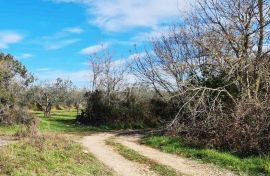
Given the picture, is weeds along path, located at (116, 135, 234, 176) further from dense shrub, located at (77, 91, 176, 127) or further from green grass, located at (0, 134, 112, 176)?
dense shrub, located at (77, 91, 176, 127)

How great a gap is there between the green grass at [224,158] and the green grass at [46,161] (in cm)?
395

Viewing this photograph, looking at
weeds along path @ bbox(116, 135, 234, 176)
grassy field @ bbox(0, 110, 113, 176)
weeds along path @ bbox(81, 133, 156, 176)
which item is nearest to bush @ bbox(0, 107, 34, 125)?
weeds along path @ bbox(81, 133, 156, 176)

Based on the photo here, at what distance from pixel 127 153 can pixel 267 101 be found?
6205 mm

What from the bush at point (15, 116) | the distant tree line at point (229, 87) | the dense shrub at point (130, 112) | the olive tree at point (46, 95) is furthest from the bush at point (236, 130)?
the olive tree at point (46, 95)

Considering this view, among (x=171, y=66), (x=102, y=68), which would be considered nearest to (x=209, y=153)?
(x=171, y=66)

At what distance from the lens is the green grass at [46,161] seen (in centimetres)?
1337

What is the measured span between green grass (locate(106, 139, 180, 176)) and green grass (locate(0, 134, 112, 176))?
156 cm

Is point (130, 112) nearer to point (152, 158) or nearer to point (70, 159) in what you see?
point (152, 158)

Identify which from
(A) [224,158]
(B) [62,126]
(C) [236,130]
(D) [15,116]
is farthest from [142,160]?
(B) [62,126]

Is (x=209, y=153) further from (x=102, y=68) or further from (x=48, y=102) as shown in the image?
(x=48, y=102)

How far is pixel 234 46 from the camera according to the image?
859 inches

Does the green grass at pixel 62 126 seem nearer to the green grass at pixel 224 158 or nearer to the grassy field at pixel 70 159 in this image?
the grassy field at pixel 70 159

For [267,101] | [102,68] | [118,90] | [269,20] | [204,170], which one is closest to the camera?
[204,170]

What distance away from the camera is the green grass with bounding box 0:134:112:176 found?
13.4m
